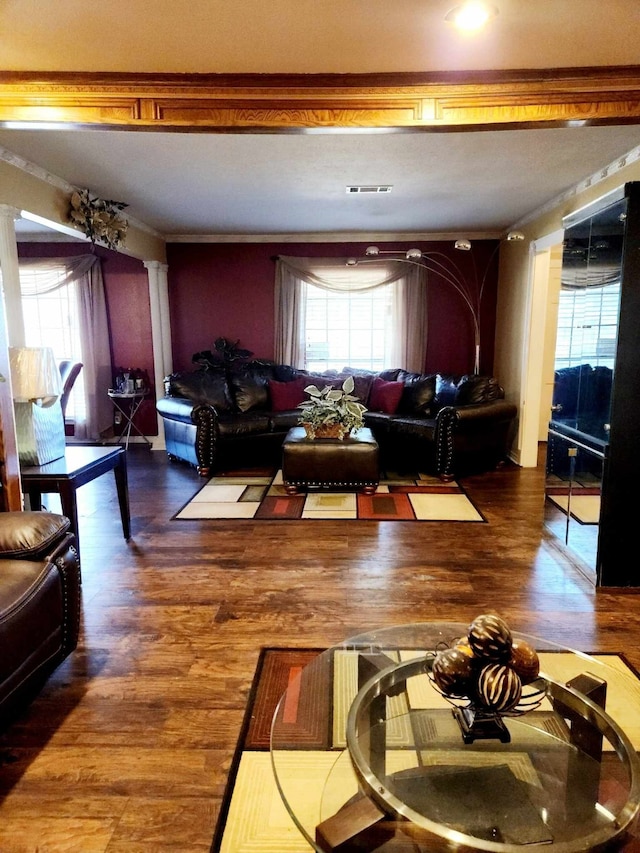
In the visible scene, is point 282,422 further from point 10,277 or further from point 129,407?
point 10,277

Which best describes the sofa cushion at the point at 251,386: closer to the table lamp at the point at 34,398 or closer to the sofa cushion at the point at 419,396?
the sofa cushion at the point at 419,396

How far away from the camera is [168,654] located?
2188 mm

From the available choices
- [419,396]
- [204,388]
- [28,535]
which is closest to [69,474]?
[28,535]

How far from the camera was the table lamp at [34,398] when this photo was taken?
274 cm

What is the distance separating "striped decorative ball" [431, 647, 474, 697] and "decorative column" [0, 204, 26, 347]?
3.17 metres

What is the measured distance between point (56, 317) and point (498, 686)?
6699 millimetres

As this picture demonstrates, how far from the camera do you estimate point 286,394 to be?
19.2 ft

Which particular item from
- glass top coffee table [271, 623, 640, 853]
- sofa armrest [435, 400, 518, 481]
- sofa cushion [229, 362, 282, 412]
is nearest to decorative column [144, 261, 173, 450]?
sofa cushion [229, 362, 282, 412]

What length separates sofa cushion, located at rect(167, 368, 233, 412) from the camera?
5.56 meters

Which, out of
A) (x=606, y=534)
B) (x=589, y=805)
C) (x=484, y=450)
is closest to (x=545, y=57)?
(x=606, y=534)

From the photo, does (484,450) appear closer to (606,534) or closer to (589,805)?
(606,534)

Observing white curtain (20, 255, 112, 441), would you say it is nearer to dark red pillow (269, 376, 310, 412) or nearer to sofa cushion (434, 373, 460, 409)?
dark red pillow (269, 376, 310, 412)

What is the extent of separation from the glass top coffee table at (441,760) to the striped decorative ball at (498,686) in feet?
0.49

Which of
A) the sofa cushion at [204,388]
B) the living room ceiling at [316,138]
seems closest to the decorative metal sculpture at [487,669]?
the living room ceiling at [316,138]
